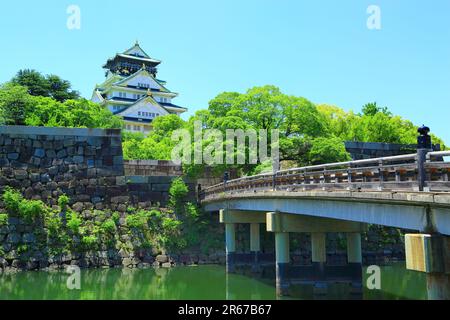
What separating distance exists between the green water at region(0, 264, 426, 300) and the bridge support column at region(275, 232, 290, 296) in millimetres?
556

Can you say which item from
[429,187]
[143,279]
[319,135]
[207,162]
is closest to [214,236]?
[207,162]

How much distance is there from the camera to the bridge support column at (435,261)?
973cm

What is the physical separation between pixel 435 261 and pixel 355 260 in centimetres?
923

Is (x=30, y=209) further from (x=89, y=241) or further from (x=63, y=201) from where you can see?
(x=89, y=241)

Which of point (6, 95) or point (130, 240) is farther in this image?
point (6, 95)

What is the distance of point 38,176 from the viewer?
29.6 m

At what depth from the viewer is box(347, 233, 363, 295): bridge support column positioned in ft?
60.4

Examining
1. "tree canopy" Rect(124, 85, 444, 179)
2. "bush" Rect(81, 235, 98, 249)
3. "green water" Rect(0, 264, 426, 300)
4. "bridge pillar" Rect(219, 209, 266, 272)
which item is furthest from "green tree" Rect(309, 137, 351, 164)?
"bush" Rect(81, 235, 98, 249)

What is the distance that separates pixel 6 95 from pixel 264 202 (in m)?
29.6

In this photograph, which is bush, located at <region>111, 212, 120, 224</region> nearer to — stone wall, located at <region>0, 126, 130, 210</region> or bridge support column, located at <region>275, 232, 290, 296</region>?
stone wall, located at <region>0, 126, 130, 210</region>

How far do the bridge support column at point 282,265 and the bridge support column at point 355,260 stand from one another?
106 inches

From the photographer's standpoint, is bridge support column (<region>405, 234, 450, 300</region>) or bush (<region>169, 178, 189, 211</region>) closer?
bridge support column (<region>405, 234, 450, 300</region>)

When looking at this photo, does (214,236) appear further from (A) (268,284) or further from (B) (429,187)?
(B) (429,187)
